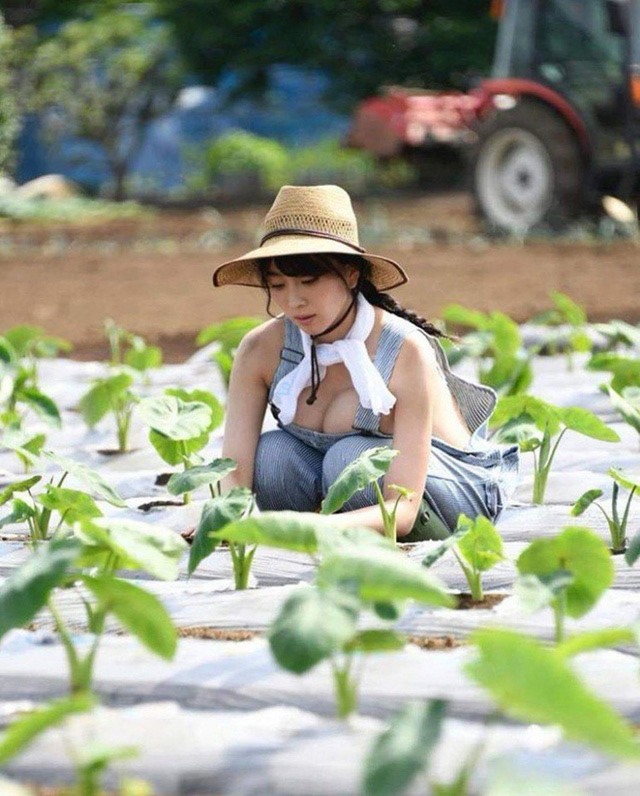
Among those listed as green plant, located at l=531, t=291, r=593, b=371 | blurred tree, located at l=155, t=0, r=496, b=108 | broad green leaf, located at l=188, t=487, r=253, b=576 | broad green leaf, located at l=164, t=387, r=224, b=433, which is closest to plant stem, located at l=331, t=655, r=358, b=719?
broad green leaf, located at l=188, t=487, r=253, b=576

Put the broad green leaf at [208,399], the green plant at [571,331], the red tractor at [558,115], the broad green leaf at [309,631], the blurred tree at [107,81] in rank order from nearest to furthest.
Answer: the broad green leaf at [309,631] → the broad green leaf at [208,399] → the green plant at [571,331] → the red tractor at [558,115] → the blurred tree at [107,81]

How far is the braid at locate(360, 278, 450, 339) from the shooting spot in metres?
2.71

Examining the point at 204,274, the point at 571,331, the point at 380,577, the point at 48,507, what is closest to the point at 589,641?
the point at 380,577

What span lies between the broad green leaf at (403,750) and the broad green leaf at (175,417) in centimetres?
124

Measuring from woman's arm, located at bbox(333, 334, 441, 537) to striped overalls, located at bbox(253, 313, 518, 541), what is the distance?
27 millimetres

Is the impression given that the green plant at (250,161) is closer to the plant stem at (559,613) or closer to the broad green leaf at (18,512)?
the broad green leaf at (18,512)

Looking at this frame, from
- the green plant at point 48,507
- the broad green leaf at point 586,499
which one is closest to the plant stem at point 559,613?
the broad green leaf at point 586,499

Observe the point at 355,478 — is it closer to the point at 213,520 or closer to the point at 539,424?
the point at 213,520

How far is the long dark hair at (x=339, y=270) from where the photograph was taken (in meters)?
2.53

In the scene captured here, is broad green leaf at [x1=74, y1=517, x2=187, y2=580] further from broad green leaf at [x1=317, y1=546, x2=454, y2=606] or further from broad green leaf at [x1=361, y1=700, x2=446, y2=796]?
broad green leaf at [x1=361, y1=700, x2=446, y2=796]

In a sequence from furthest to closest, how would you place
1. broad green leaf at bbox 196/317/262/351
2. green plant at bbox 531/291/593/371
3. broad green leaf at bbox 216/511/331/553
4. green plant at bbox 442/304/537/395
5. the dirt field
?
the dirt field < green plant at bbox 531/291/593/371 < broad green leaf at bbox 196/317/262/351 < green plant at bbox 442/304/537/395 < broad green leaf at bbox 216/511/331/553

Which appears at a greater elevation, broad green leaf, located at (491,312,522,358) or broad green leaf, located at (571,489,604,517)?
broad green leaf, located at (571,489,604,517)

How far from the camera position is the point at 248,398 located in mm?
2746

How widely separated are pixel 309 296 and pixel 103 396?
930mm
